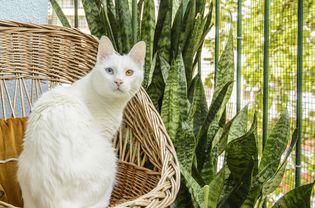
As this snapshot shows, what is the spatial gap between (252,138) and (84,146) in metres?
0.45

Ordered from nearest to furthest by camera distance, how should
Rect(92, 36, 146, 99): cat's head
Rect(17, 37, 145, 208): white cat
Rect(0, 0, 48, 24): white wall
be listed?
Rect(17, 37, 145, 208): white cat < Rect(92, 36, 146, 99): cat's head < Rect(0, 0, 48, 24): white wall

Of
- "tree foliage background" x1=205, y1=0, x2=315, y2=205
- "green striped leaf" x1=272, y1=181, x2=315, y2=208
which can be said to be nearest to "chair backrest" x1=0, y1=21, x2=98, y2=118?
"tree foliage background" x1=205, y1=0, x2=315, y2=205

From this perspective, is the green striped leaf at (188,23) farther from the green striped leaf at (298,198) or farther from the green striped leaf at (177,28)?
the green striped leaf at (298,198)

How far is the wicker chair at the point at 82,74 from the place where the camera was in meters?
1.07

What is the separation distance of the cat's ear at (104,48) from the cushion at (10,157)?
1.12ft

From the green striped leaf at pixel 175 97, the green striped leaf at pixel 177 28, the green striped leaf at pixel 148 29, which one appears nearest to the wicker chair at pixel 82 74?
the green striped leaf at pixel 175 97

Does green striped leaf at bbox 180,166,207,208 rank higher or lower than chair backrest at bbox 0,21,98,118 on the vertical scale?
lower

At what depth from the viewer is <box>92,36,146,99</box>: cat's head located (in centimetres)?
101

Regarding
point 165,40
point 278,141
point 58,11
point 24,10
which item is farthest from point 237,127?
point 24,10

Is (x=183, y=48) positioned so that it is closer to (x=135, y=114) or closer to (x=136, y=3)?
(x=136, y=3)

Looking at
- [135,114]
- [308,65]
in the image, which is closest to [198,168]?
[135,114]

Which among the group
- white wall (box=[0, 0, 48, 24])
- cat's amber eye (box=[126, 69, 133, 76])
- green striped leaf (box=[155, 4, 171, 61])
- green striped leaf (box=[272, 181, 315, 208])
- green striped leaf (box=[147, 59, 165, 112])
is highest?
white wall (box=[0, 0, 48, 24])

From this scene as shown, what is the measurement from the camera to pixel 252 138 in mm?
1052

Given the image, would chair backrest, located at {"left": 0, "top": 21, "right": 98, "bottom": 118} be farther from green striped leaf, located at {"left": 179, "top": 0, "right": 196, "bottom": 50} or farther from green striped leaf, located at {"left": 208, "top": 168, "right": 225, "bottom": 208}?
green striped leaf, located at {"left": 208, "top": 168, "right": 225, "bottom": 208}
